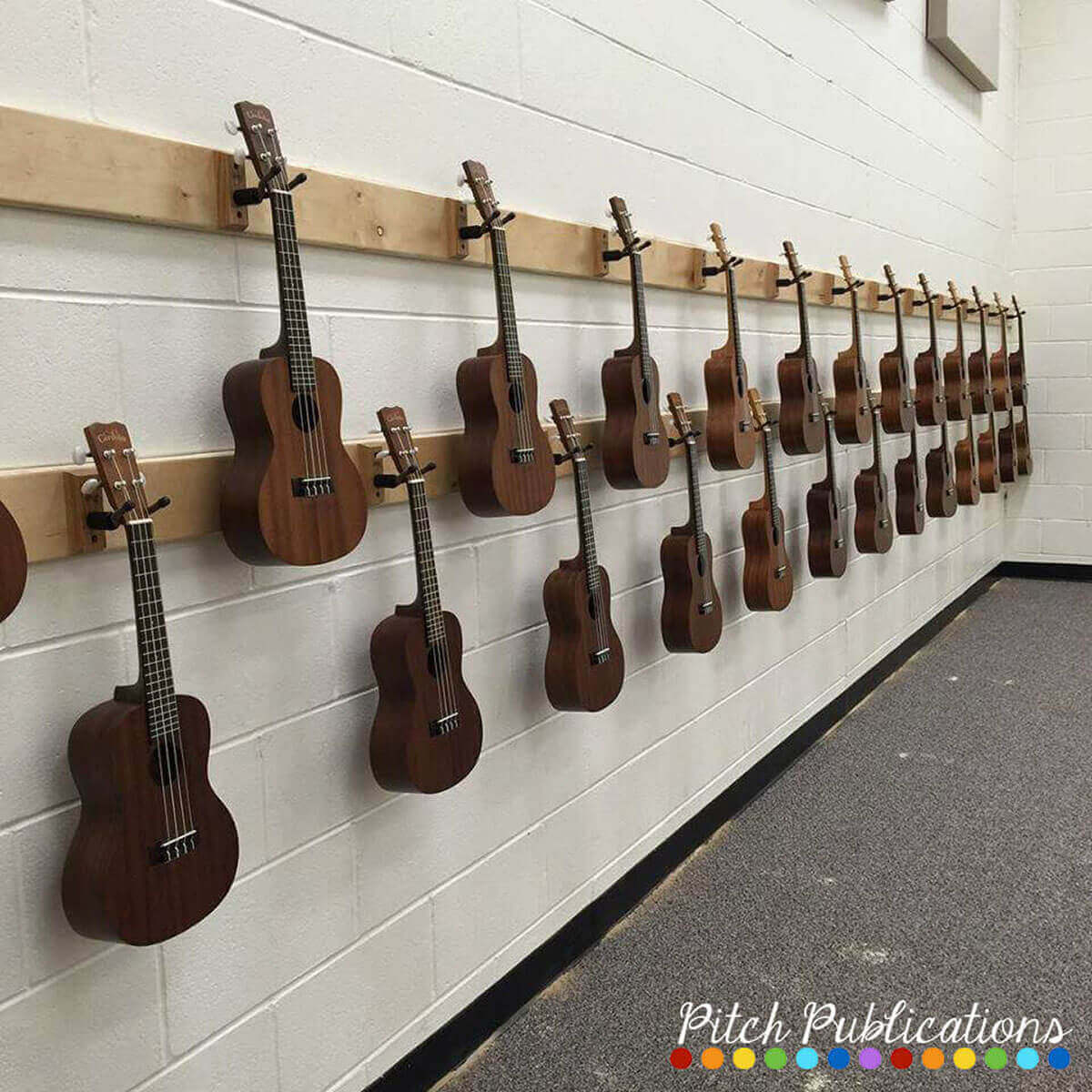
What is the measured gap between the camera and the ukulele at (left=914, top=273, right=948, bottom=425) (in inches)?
159

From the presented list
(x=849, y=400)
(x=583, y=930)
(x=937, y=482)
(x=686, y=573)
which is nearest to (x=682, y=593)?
(x=686, y=573)

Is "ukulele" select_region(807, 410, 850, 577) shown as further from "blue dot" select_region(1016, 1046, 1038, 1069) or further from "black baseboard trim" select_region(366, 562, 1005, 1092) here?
"blue dot" select_region(1016, 1046, 1038, 1069)

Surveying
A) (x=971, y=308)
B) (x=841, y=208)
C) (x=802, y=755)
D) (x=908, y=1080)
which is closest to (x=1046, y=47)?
(x=971, y=308)

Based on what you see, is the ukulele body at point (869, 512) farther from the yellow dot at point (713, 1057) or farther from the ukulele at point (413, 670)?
the ukulele at point (413, 670)

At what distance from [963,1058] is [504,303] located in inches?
55.8

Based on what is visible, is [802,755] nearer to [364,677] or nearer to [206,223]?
[364,677]

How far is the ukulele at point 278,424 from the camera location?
1.41m

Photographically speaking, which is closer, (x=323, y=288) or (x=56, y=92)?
(x=56, y=92)

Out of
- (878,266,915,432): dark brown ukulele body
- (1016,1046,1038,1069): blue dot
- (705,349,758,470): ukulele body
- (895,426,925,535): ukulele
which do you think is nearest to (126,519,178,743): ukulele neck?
(1016,1046,1038,1069): blue dot

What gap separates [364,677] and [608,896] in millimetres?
920

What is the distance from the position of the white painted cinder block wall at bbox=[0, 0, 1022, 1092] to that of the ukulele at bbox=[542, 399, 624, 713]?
2.2 inches

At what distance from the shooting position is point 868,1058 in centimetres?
193

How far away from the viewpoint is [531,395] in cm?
192

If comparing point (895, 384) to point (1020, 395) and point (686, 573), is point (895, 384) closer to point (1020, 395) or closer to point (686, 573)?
point (686, 573)
